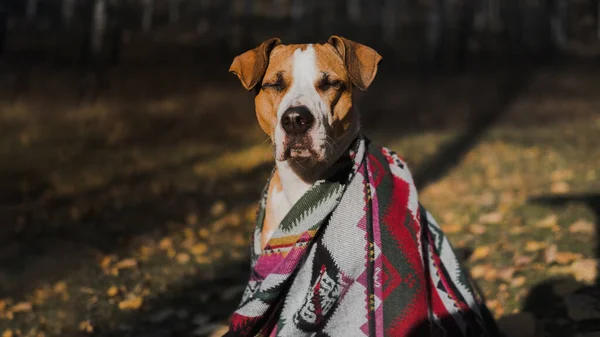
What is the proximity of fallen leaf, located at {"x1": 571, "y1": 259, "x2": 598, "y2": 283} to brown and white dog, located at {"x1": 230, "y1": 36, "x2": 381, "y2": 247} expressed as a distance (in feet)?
8.19

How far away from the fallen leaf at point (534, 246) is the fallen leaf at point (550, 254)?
0.15m

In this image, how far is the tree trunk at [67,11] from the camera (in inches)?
738

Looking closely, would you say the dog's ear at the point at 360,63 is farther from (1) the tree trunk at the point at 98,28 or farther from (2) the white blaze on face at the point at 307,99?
(1) the tree trunk at the point at 98,28

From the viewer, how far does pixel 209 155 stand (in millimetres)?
12430

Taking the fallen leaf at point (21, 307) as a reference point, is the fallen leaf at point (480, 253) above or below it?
below

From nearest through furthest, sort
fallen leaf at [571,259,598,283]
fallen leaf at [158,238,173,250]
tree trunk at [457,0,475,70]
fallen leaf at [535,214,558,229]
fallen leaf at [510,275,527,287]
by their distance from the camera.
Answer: fallen leaf at [571,259,598,283], fallen leaf at [510,275,527,287], fallen leaf at [535,214,558,229], fallen leaf at [158,238,173,250], tree trunk at [457,0,475,70]

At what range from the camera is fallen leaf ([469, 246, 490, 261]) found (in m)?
6.38

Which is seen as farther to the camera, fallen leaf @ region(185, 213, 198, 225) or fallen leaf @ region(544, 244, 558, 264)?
fallen leaf @ region(185, 213, 198, 225)

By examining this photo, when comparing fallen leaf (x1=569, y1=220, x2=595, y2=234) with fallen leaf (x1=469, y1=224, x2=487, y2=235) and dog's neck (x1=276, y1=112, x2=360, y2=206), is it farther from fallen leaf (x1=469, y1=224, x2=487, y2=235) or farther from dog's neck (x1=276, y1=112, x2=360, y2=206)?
dog's neck (x1=276, y1=112, x2=360, y2=206)

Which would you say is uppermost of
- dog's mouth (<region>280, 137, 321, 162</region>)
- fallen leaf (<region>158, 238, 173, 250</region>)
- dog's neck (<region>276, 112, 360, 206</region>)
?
dog's mouth (<region>280, 137, 321, 162</region>)

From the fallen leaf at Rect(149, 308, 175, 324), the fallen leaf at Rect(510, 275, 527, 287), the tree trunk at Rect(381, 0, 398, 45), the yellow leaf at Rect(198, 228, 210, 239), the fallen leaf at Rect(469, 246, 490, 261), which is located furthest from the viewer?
the tree trunk at Rect(381, 0, 398, 45)

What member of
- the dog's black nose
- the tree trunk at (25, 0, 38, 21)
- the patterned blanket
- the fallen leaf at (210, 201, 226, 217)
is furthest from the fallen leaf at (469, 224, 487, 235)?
the tree trunk at (25, 0, 38, 21)

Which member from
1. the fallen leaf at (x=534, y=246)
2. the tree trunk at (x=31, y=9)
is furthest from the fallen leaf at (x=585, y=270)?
the tree trunk at (x=31, y=9)

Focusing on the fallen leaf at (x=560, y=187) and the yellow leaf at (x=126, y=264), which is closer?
the yellow leaf at (x=126, y=264)
